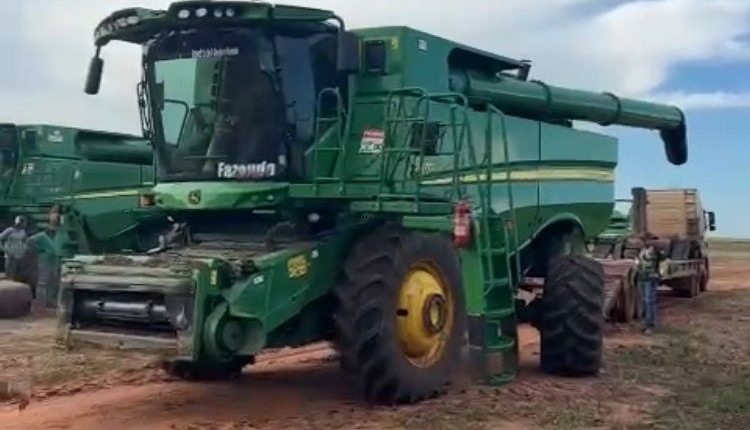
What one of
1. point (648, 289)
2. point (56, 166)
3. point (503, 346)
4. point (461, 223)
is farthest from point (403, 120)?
point (56, 166)

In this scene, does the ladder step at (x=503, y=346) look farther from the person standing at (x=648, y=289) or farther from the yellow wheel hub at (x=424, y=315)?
the person standing at (x=648, y=289)

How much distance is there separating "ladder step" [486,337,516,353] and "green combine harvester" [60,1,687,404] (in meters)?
0.02

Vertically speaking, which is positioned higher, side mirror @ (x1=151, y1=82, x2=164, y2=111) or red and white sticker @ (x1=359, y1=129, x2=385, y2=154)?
side mirror @ (x1=151, y1=82, x2=164, y2=111)

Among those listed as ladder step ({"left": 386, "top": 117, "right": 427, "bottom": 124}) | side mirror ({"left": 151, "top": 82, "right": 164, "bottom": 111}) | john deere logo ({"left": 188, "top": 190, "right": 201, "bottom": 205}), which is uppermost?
side mirror ({"left": 151, "top": 82, "right": 164, "bottom": 111})

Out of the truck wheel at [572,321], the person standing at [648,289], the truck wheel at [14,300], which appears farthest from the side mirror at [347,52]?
the truck wheel at [14,300]

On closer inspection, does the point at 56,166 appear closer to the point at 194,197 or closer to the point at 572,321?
the point at 194,197

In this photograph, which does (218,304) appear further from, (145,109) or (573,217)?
(573,217)

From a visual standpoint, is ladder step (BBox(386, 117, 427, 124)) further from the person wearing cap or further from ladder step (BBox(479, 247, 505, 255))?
the person wearing cap

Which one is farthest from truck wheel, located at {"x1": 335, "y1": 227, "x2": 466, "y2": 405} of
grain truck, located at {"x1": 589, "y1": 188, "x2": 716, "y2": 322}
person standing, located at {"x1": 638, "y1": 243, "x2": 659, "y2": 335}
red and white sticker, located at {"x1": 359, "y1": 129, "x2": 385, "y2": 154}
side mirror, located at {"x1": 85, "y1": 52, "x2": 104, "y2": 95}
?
grain truck, located at {"x1": 589, "y1": 188, "x2": 716, "y2": 322}

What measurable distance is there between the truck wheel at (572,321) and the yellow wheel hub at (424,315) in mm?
1849

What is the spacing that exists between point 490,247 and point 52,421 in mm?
4077

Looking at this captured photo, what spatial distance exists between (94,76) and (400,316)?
336 cm

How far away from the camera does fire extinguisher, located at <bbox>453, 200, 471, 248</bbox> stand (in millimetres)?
9078

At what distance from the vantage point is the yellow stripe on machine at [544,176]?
991 cm
